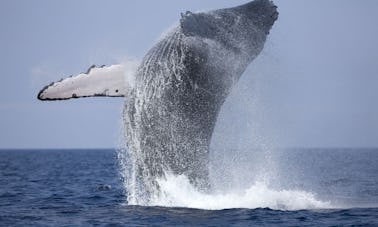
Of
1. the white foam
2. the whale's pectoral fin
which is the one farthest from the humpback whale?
the white foam

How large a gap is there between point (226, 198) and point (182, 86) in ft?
9.26

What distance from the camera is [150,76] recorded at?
37.9 ft

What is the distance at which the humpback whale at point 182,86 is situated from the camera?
11.4m

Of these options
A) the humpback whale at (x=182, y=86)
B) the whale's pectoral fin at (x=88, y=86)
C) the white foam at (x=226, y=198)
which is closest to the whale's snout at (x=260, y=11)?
the humpback whale at (x=182, y=86)

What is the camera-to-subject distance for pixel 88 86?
487 inches

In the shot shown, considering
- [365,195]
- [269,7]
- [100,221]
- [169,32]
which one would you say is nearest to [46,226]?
[100,221]

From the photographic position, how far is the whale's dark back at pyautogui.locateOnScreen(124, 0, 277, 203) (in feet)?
37.4

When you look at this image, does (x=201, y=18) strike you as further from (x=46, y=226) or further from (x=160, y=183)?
(x=46, y=226)

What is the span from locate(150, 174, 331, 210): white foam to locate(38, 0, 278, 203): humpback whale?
17cm

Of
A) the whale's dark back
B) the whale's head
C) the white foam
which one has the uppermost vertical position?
the whale's head

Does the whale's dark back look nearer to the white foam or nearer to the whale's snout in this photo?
the whale's snout

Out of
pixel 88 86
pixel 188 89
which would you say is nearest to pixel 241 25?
pixel 188 89

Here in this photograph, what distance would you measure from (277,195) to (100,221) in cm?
451

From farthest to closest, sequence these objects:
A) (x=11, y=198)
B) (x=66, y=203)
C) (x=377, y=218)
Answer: (x=11, y=198) → (x=66, y=203) → (x=377, y=218)
